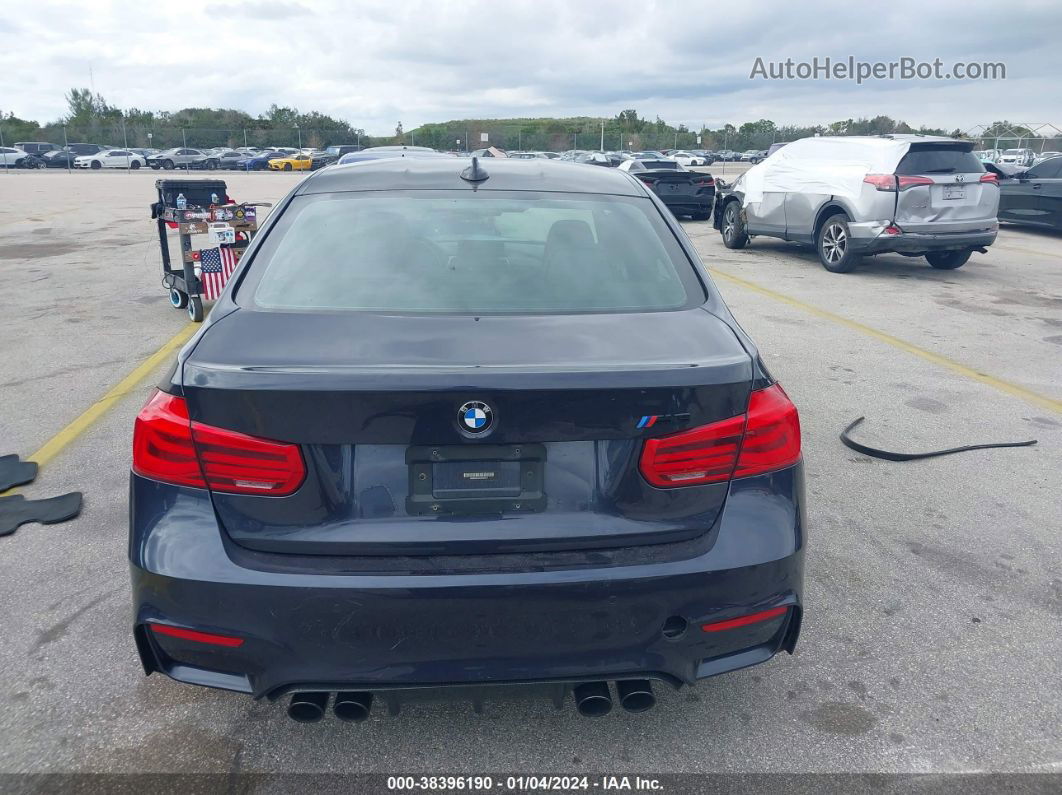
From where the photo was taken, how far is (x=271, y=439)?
208cm

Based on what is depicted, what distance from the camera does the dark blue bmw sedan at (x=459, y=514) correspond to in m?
2.09

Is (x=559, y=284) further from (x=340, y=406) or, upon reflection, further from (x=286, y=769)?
(x=286, y=769)

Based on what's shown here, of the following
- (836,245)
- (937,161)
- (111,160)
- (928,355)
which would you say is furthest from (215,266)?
(111,160)

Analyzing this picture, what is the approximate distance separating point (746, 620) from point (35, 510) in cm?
350

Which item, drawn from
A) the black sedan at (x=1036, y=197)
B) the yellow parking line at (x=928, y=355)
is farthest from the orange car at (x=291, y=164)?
the yellow parking line at (x=928, y=355)

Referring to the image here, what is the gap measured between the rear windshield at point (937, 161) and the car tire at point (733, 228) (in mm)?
3492

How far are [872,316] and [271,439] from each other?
8.24 m

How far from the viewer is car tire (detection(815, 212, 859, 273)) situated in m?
11.6

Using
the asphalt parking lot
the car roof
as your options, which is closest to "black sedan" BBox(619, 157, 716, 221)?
the asphalt parking lot

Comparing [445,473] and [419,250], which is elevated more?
[419,250]

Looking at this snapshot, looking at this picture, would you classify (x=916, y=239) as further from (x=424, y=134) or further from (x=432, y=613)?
(x=424, y=134)

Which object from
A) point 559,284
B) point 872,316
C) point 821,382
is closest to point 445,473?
point 559,284

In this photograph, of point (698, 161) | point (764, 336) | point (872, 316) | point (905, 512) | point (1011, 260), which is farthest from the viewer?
point (698, 161)

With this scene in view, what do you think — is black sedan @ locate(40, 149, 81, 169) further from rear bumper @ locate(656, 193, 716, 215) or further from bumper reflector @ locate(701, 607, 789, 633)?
bumper reflector @ locate(701, 607, 789, 633)
